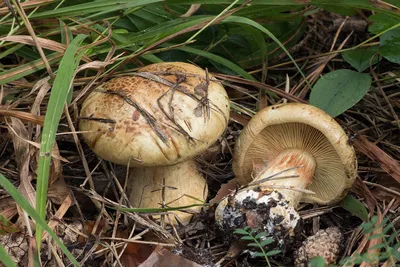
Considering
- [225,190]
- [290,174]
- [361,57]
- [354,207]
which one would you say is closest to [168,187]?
[225,190]

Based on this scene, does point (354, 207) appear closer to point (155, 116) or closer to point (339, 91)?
point (339, 91)

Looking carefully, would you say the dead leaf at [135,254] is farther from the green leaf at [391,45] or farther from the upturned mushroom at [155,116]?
the green leaf at [391,45]

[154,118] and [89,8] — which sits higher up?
[89,8]

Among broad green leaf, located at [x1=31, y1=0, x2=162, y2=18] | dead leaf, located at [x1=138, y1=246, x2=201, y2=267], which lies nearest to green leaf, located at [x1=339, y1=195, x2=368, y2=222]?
dead leaf, located at [x1=138, y1=246, x2=201, y2=267]

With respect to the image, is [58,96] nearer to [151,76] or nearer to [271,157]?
[151,76]

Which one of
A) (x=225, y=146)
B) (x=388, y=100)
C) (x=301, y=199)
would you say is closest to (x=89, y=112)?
(x=225, y=146)

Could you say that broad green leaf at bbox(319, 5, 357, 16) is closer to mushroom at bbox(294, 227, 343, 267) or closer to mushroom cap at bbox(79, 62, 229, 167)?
mushroom cap at bbox(79, 62, 229, 167)

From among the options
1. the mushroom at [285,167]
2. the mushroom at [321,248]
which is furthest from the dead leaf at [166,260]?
the mushroom at [321,248]
